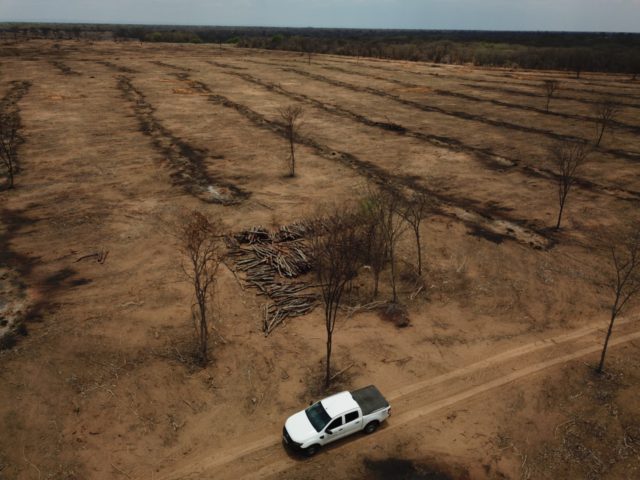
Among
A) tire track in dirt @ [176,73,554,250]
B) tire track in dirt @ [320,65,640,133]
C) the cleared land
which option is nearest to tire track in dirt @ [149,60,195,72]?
tire track in dirt @ [320,65,640,133]

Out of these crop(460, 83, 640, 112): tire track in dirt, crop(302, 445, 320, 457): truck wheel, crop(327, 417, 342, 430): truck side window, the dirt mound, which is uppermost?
crop(460, 83, 640, 112): tire track in dirt

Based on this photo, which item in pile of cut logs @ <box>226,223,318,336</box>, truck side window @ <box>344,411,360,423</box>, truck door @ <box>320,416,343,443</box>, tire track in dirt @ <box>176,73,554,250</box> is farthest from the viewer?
tire track in dirt @ <box>176,73,554,250</box>

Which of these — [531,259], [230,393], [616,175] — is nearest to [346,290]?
[230,393]

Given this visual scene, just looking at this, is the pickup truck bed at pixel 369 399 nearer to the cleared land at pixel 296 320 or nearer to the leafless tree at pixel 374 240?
the cleared land at pixel 296 320

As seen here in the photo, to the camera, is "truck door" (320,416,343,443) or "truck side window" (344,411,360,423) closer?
"truck door" (320,416,343,443)

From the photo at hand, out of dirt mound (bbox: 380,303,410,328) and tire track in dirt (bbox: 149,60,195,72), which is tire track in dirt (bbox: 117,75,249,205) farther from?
tire track in dirt (bbox: 149,60,195,72)

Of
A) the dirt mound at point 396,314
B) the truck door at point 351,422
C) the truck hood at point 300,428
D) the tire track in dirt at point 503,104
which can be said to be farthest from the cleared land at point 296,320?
the tire track in dirt at point 503,104

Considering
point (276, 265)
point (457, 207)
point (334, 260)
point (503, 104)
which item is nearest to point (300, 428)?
point (334, 260)
